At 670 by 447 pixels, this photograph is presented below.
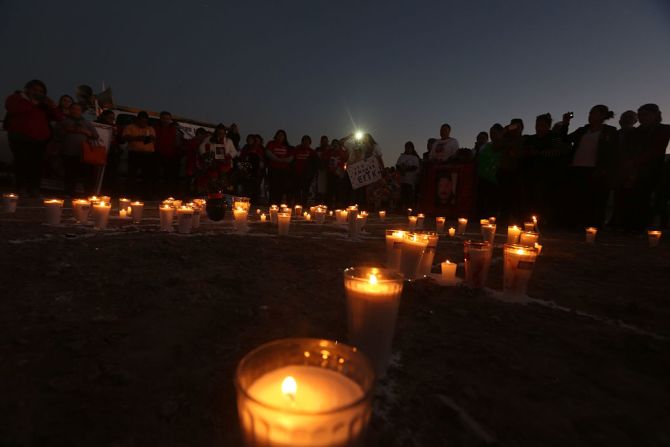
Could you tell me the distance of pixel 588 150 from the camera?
25.7 feet

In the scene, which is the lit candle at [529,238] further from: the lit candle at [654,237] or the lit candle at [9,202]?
the lit candle at [9,202]

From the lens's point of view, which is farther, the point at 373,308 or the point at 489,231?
the point at 489,231

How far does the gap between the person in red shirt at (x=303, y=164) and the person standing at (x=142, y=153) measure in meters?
4.04

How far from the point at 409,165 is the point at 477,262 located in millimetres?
9132

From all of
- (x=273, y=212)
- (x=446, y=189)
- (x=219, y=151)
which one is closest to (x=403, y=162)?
(x=446, y=189)

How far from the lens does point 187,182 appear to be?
1155 cm

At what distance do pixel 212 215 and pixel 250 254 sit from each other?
9.81 ft

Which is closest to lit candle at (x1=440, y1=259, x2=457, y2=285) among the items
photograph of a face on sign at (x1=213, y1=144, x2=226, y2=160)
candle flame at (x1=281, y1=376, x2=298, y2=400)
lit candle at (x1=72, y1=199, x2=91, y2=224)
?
candle flame at (x1=281, y1=376, x2=298, y2=400)

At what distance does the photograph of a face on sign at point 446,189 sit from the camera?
1048cm

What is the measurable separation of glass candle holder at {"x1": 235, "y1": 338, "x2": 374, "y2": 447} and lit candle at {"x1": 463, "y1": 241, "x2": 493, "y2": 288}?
2233mm

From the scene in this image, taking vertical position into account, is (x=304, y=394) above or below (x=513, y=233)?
below

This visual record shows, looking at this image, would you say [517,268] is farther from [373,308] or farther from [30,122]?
[30,122]

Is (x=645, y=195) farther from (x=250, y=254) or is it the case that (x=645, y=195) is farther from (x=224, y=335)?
(x=224, y=335)

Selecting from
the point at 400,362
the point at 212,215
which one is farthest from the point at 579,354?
the point at 212,215
